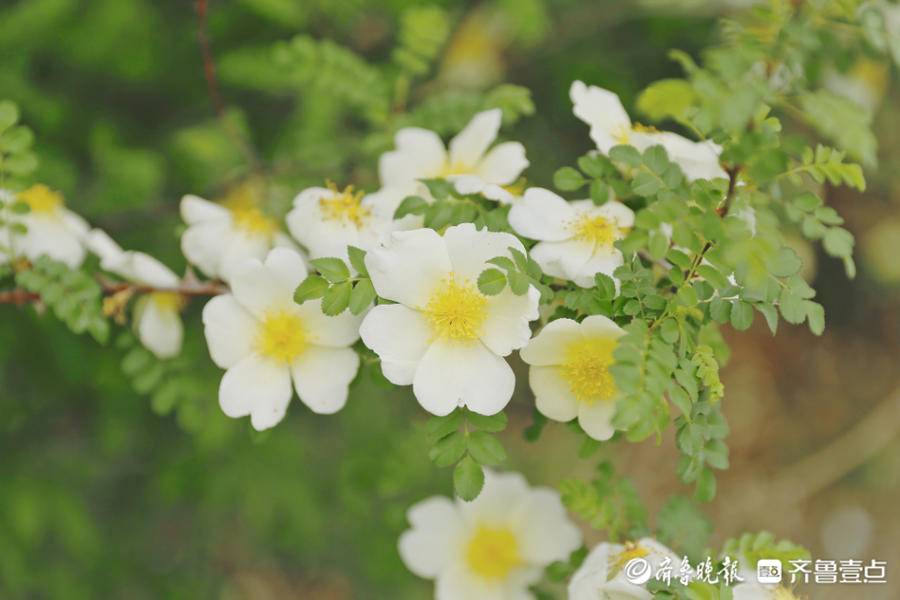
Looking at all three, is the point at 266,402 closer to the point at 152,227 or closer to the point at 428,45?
the point at 428,45

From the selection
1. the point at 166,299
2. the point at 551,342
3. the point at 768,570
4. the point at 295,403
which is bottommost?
the point at 295,403

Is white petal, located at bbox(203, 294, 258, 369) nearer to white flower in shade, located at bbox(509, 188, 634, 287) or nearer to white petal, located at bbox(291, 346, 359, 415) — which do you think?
white petal, located at bbox(291, 346, 359, 415)

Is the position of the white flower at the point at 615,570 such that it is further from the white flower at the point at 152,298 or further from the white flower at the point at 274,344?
the white flower at the point at 152,298

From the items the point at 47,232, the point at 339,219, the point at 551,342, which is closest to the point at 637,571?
the point at 551,342

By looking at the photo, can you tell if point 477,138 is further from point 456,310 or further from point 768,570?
point 768,570

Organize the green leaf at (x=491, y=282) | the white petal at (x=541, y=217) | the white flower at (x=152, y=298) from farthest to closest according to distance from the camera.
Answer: the white flower at (x=152, y=298), the white petal at (x=541, y=217), the green leaf at (x=491, y=282)

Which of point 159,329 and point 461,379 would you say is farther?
point 159,329

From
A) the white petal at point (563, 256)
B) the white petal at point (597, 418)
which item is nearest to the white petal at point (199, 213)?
the white petal at point (563, 256)
